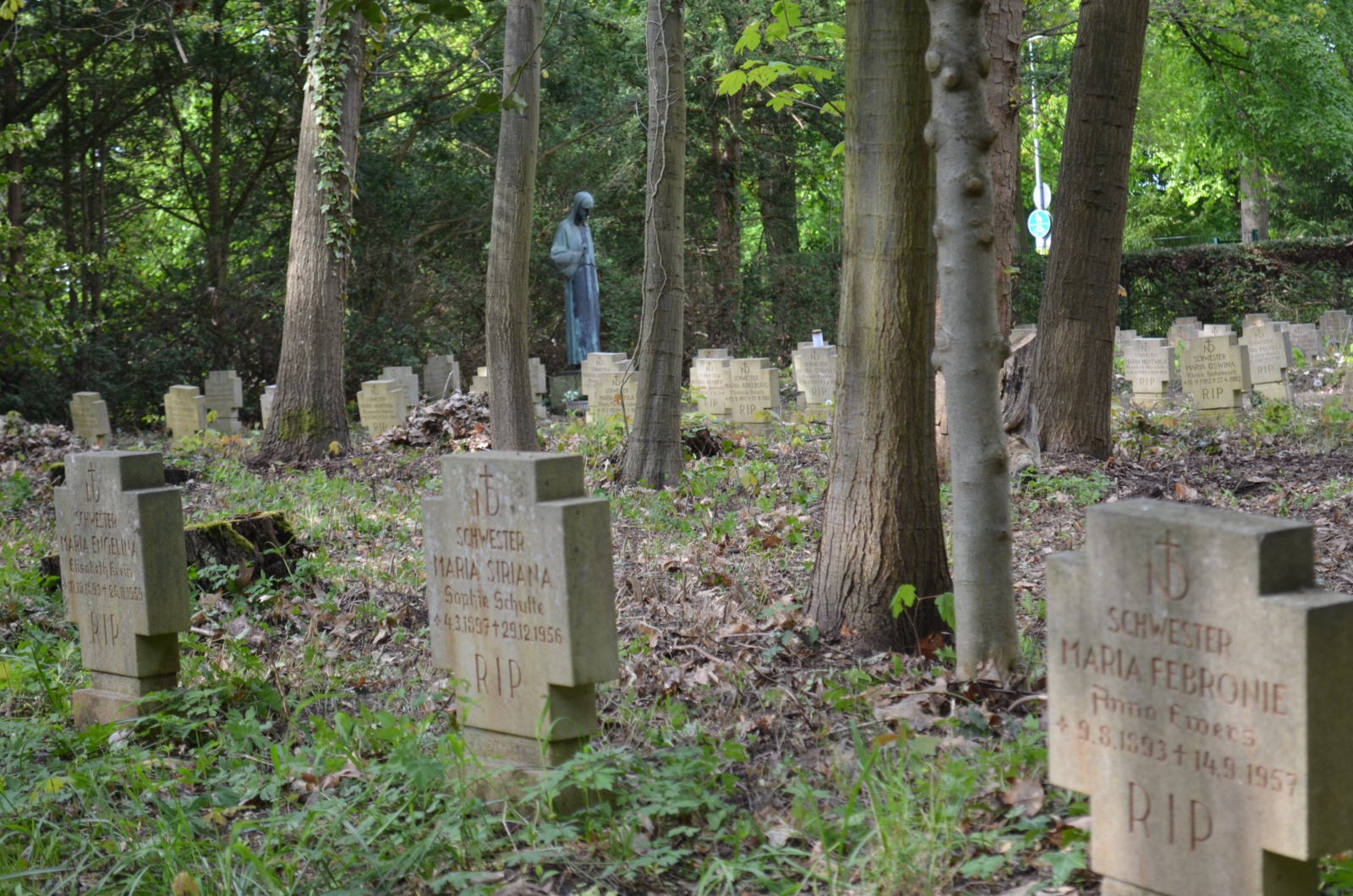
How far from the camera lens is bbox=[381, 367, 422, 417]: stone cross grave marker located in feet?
56.9

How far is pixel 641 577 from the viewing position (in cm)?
635

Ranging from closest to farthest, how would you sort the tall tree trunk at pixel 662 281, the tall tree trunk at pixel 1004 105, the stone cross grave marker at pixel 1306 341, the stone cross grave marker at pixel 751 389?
the tall tree trunk at pixel 1004 105 → the tall tree trunk at pixel 662 281 → the stone cross grave marker at pixel 751 389 → the stone cross grave marker at pixel 1306 341

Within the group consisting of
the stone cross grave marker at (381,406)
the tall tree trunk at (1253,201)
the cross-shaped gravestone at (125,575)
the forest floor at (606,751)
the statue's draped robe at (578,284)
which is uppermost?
the tall tree trunk at (1253,201)

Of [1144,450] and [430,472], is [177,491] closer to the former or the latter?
[430,472]

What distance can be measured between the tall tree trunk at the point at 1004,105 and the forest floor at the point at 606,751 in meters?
1.57

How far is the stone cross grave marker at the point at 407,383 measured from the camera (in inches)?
683

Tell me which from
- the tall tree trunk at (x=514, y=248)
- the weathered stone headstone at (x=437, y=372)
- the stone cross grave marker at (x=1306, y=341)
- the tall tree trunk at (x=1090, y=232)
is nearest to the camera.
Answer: the tall tree trunk at (x=514, y=248)

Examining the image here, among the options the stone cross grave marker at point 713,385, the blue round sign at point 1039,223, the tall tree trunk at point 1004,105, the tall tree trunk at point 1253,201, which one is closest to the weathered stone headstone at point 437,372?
the stone cross grave marker at point 713,385

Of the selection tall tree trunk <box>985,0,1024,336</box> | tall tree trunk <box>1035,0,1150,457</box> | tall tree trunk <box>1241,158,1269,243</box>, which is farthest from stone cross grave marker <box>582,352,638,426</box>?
tall tree trunk <box>1241,158,1269,243</box>

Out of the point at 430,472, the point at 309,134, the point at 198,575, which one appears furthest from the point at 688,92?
the point at 198,575

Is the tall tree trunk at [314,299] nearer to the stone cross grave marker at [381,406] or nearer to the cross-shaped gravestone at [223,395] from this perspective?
the stone cross grave marker at [381,406]

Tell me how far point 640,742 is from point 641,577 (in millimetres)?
2180

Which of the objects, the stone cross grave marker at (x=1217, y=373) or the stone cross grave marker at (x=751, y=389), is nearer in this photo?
→ the stone cross grave marker at (x=1217, y=373)

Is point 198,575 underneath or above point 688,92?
underneath
